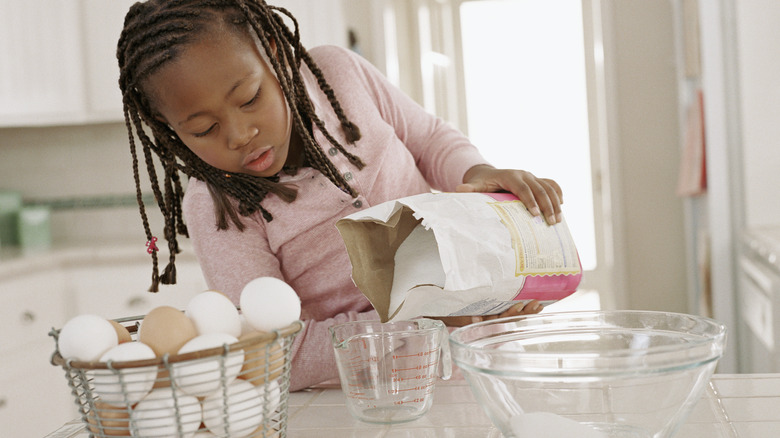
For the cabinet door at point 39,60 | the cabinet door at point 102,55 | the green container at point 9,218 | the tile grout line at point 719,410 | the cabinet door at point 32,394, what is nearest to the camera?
the tile grout line at point 719,410

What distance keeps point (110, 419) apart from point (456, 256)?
0.35 meters

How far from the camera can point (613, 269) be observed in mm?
3217

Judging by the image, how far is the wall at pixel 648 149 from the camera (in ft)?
10.4

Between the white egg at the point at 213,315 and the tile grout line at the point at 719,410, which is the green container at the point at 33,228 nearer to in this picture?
the white egg at the point at 213,315

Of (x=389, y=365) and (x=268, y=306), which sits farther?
(x=389, y=365)

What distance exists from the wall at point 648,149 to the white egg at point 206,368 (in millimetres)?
2825

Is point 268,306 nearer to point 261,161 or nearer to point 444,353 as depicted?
point 444,353

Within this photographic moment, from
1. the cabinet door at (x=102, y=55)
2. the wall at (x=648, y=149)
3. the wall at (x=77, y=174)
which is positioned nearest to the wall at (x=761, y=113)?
the wall at (x=648, y=149)

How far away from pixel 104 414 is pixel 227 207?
0.53 metres

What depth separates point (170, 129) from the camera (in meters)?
1.10

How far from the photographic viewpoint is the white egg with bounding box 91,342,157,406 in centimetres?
56

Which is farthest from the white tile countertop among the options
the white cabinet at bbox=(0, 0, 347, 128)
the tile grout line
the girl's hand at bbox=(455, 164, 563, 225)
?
the white cabinet at bbox=(0, 0, 347, 128)

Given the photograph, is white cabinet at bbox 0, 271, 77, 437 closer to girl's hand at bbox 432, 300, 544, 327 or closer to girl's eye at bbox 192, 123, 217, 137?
girl's eye at bbox 192, 123, 217, 137

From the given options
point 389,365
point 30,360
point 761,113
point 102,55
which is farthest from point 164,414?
point 102,55
